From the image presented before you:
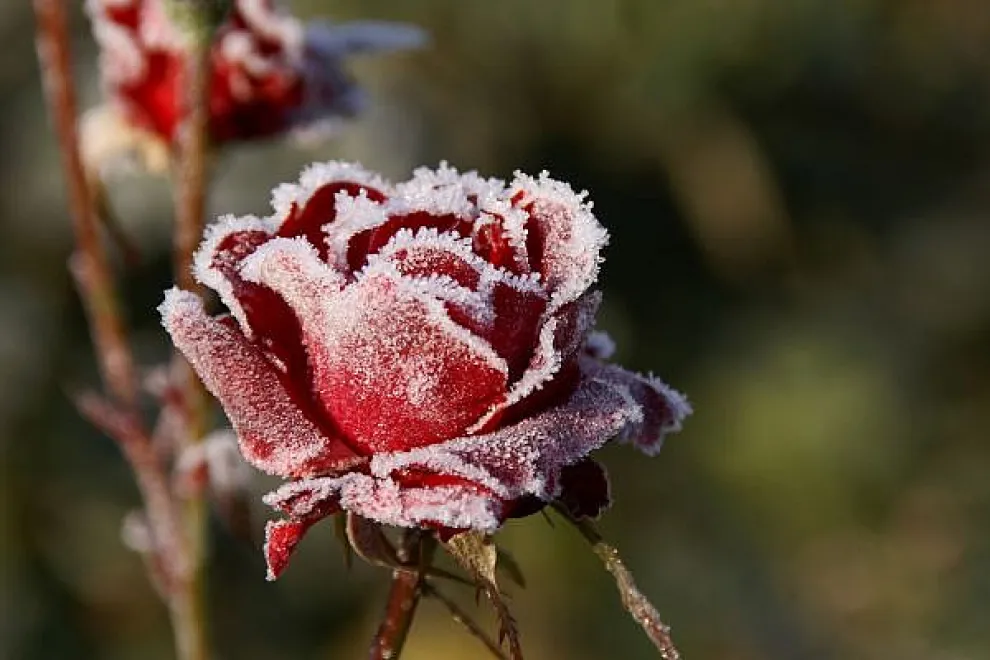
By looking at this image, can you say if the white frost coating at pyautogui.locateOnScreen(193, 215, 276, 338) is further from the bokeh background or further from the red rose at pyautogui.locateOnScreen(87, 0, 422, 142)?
the bokeh background

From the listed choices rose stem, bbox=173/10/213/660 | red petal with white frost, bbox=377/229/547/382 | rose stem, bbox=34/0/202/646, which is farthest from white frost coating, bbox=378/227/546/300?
rose stem, bbox=34/0/202/646

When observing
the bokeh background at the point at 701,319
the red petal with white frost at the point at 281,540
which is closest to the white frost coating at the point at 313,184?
the red petal with white frost at the point at 281,540

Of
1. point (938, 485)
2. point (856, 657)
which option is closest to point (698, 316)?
point (938, 485)

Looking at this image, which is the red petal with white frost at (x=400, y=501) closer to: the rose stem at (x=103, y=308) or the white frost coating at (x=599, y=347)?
the white frost coating at (x=599, y=347)

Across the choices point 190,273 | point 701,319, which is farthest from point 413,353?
point 701,319

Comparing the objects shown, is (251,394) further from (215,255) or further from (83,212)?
(83,212)

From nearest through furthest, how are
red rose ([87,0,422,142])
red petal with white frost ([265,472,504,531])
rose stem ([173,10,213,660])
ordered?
1. red petal with white frost ([265,472,504,531])
2. rose stem ([173,10,213,660])
3. red rose ([87,0,422,142])
